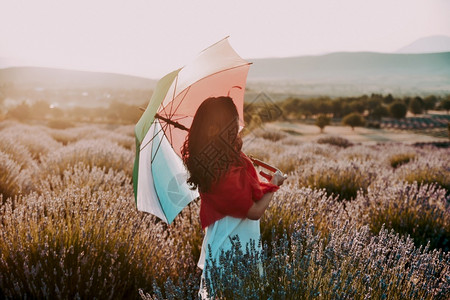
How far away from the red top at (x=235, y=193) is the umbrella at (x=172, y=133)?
0.46 meters

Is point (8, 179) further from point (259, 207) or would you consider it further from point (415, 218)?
point (415, 218)

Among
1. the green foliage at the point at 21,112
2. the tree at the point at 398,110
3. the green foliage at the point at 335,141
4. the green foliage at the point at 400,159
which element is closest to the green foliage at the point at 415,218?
the green foliage at the point at 400,159

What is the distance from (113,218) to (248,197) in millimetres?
1381

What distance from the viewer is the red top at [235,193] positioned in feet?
6.84

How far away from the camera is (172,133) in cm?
277

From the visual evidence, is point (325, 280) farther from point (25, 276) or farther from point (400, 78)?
point (400, 78)

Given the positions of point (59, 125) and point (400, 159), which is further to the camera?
point (59, 125)

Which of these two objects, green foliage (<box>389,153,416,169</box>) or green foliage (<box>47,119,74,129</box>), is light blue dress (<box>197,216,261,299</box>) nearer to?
green foliage (<box>389,153,416,169</box>)

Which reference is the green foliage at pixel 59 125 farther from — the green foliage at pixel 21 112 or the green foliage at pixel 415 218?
the green foliage at pixel 415 218

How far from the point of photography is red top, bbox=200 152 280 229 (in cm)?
209

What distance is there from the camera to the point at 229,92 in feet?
9.61

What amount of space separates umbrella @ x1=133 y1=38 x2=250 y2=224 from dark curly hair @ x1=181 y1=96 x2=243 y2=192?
0.46 metres

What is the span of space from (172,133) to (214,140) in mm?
745

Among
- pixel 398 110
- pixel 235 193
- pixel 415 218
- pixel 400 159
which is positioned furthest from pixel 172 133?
pixel 398 110
